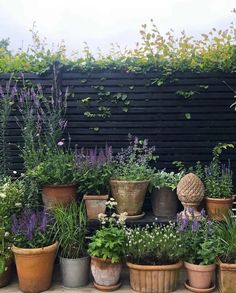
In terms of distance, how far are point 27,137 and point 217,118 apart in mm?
2239

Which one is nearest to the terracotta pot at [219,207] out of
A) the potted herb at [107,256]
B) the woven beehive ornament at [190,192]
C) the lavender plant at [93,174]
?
the woven beehive ornament at [190,192]

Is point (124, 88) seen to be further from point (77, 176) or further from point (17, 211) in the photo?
point (17, 211)

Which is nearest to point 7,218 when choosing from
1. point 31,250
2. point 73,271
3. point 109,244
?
point 31,250

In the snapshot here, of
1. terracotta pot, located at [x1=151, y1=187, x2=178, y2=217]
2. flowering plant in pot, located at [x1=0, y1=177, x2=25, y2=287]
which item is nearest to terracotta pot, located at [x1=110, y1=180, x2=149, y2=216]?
terracotta pot, located at [x1=151, y1=187, x2=178, y2=217]

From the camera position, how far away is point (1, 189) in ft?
11.9

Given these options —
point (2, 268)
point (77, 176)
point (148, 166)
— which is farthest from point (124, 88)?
point (2, 268)

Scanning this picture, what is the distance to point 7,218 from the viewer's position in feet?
11.4

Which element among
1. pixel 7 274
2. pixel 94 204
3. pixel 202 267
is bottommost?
pixel 7 274

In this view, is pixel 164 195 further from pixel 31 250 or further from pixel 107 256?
pixel 31 250

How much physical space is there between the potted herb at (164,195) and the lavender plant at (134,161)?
4.8 inches

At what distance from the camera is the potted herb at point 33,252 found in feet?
10.6

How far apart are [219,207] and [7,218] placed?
7.06 feet

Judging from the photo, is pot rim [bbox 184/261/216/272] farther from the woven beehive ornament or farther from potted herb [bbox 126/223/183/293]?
the woven beehive ornament

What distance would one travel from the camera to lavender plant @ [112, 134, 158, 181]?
3814mm
